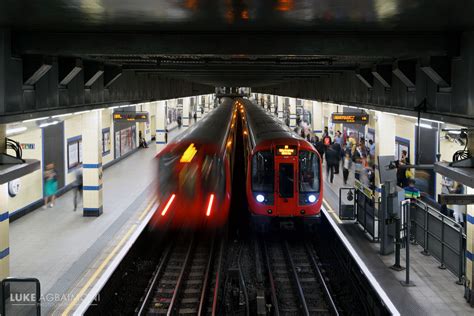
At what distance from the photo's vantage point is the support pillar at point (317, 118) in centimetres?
2866

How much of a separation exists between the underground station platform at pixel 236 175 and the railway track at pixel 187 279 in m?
0.05

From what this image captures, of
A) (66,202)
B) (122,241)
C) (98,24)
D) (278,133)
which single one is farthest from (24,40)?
(66,202)

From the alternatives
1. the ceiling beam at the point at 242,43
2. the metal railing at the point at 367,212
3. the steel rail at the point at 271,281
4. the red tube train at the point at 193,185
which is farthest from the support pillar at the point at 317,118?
the ceiling beam at the point at 242,43

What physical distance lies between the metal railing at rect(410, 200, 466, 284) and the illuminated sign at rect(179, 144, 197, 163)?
5173mm

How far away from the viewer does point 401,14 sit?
17.7 ft

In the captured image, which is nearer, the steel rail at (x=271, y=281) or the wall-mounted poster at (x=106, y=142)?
the steel rail at (x=271, y=281)

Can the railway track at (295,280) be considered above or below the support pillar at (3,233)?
below

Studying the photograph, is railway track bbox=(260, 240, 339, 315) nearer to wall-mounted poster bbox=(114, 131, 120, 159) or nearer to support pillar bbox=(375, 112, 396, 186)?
support pillar bbox=(375, 112, 396, 186)

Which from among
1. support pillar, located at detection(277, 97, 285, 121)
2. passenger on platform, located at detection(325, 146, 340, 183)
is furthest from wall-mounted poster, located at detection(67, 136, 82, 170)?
support pillar, located at detection(277, 97, 285, 121)

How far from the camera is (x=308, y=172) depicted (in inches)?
480

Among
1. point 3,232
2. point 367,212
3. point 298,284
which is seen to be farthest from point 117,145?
point 3,232

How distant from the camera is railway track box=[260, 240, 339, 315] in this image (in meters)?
9.01

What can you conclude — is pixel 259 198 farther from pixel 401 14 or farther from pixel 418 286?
pixel 401 14

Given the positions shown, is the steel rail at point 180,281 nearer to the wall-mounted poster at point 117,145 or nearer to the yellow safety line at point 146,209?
the yellow safety line at point 146,209
